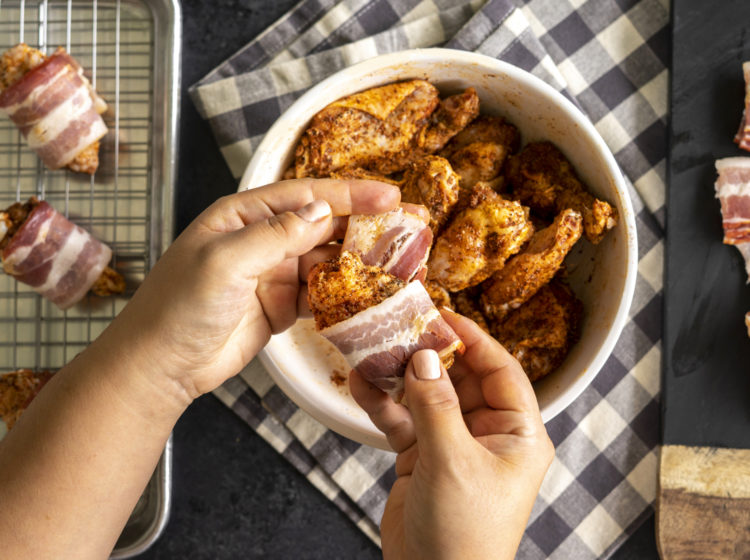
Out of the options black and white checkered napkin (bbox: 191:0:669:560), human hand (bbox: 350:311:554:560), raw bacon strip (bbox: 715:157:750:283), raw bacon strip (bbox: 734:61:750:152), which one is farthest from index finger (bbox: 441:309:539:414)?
raw bacon strip (bbox: 734:61:750:152)

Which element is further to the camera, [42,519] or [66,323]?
[66,323]

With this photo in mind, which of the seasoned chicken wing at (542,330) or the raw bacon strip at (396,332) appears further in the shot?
the seasoned chicken wing at (542,330)

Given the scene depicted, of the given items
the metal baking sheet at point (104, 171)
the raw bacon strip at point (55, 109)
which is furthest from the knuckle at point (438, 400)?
the raw bacon strip at point (55, 109)

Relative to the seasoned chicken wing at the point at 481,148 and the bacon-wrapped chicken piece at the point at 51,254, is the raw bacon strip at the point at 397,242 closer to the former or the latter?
the seasoned chicken wing at the point at 481,148

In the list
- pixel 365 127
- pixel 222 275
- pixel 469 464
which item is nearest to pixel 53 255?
pixel 222 275

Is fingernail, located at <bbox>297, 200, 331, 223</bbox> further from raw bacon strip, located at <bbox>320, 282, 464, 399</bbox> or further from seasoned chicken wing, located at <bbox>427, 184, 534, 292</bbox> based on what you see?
seasoned chicken wing, located at <bbox>427, 184, 534, 292</bbox>

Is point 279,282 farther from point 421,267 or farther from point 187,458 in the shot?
point 187,458

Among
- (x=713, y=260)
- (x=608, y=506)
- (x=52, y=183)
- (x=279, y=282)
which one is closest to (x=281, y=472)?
(x=279, y=282)
